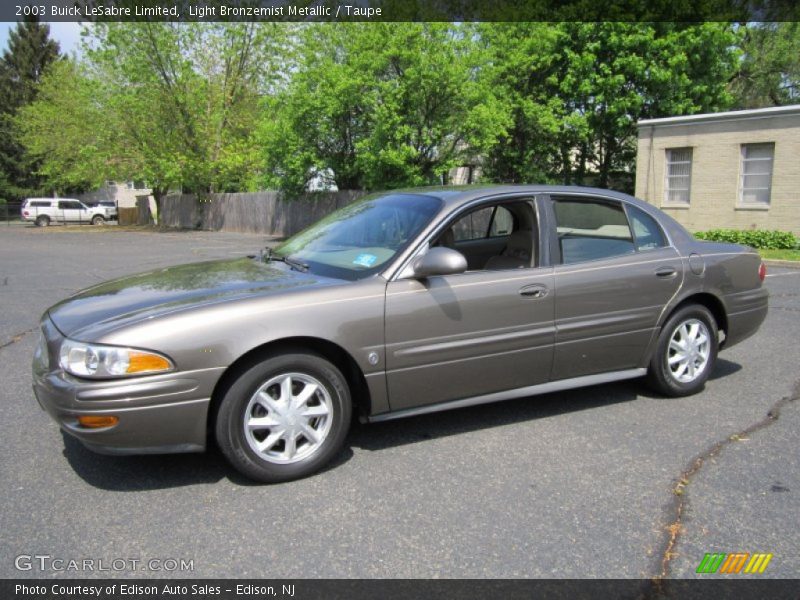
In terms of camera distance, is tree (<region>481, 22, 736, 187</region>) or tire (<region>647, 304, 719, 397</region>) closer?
tire (<region>647, 304, 719, 397</region>)

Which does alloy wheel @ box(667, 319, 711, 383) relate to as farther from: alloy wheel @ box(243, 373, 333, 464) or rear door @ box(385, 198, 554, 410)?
alloy wheel @ box(243, 373, 333, 464)

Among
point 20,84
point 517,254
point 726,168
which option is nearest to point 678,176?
point 726,168

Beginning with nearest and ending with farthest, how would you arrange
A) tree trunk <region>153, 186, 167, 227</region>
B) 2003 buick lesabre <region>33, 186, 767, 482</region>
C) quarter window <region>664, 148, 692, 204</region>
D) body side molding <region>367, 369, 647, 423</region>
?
1. 2003 buick lesabre <region>33, 186, 767, 482</region>
2. body side molding <region>367, 369, 647, 423</region>
3. quarter window <region>664, 148, 692, 204</region>
4. tree trunk <region>153, 186, 167, 227</region>

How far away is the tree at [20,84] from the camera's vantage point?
54.9 metres

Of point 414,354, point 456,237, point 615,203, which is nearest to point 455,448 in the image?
point 414,354

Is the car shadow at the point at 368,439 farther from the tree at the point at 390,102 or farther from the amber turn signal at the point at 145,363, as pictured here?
the tree at the point at 390,102

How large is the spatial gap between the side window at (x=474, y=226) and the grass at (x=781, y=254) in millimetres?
11967

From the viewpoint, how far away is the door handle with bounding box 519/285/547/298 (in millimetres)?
4305

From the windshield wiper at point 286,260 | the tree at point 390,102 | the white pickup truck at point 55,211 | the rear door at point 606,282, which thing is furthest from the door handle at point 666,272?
the white pickup truck at point 55,211

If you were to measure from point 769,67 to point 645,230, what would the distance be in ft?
99.9

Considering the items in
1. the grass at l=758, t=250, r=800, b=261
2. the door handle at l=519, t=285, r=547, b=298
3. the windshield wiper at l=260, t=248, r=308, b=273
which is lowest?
the grass at l=758, t=250, r=800, b=261

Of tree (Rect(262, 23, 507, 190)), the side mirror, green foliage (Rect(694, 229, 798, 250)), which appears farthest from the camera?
tree (Rect(262, 23, 507, 190))

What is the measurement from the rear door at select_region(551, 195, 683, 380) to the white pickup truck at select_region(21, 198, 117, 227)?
145 feet

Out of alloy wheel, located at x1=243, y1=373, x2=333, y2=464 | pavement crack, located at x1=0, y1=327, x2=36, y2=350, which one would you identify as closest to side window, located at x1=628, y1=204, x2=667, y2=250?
alloy wheel, located at x1=243, y1=373, x2=333, y2=464
